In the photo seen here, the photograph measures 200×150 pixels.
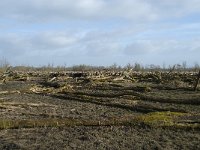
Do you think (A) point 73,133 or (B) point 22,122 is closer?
(A) point 73,133

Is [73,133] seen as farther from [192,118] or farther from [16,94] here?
[16,94]

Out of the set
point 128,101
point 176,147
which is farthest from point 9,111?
point 176,147

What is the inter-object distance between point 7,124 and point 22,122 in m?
0.45

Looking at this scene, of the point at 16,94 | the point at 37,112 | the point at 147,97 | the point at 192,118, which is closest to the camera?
the point at 192,118

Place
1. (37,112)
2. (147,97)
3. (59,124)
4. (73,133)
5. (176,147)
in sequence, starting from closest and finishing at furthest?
(176,147)
(73,133)
(59,124)
(37,112)
(147,97)

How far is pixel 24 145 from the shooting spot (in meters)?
11.0

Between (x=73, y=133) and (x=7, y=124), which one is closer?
(x=73, y=133)

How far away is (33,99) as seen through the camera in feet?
70.8

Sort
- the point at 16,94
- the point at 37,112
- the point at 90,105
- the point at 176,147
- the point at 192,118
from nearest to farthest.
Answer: the point at 176,147
the point at 192,118
the point at 37,112
the point at 90,105
the point at 16,94

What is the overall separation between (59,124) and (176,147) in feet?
13.6

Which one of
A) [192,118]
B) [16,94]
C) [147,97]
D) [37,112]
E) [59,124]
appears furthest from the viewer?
[16,94]

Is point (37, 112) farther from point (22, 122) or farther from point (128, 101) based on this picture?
point (128, 101)

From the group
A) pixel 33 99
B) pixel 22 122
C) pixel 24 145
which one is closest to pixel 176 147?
pixel 24 145

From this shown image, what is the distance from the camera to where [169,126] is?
42.1ft
